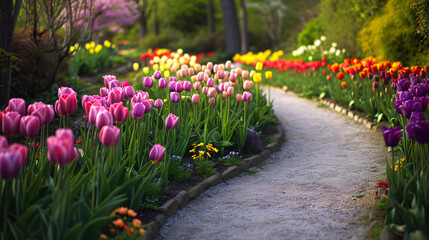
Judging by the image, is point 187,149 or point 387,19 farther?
point 387,19

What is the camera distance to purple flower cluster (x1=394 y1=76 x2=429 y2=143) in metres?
3.37

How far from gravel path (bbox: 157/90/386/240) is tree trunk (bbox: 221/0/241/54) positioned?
16.8m

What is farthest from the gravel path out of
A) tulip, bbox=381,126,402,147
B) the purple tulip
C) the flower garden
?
the purple tulip

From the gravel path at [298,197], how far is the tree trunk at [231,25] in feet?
55.0

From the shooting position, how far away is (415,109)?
405cm

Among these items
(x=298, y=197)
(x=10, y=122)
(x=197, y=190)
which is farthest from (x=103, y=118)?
(x=298, y=197)

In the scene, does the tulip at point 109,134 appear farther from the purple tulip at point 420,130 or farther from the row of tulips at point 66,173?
the purple tulip at point 420,130

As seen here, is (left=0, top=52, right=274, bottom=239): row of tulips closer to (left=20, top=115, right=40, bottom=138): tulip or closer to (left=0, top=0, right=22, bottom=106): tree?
(left=20, top=115, right=40, bottom=138): tulip

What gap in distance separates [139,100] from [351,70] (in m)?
5.48

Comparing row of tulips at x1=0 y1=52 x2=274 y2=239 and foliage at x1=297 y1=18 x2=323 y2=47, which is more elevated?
foliage at x1=297 y1=18 x2=323 y2=47

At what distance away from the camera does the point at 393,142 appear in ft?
12.0

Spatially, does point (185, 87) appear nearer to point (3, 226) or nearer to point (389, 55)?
point (3, 226)

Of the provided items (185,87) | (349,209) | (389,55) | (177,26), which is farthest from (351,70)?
(177,26)

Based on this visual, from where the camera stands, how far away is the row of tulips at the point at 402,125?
3396 millimetres
